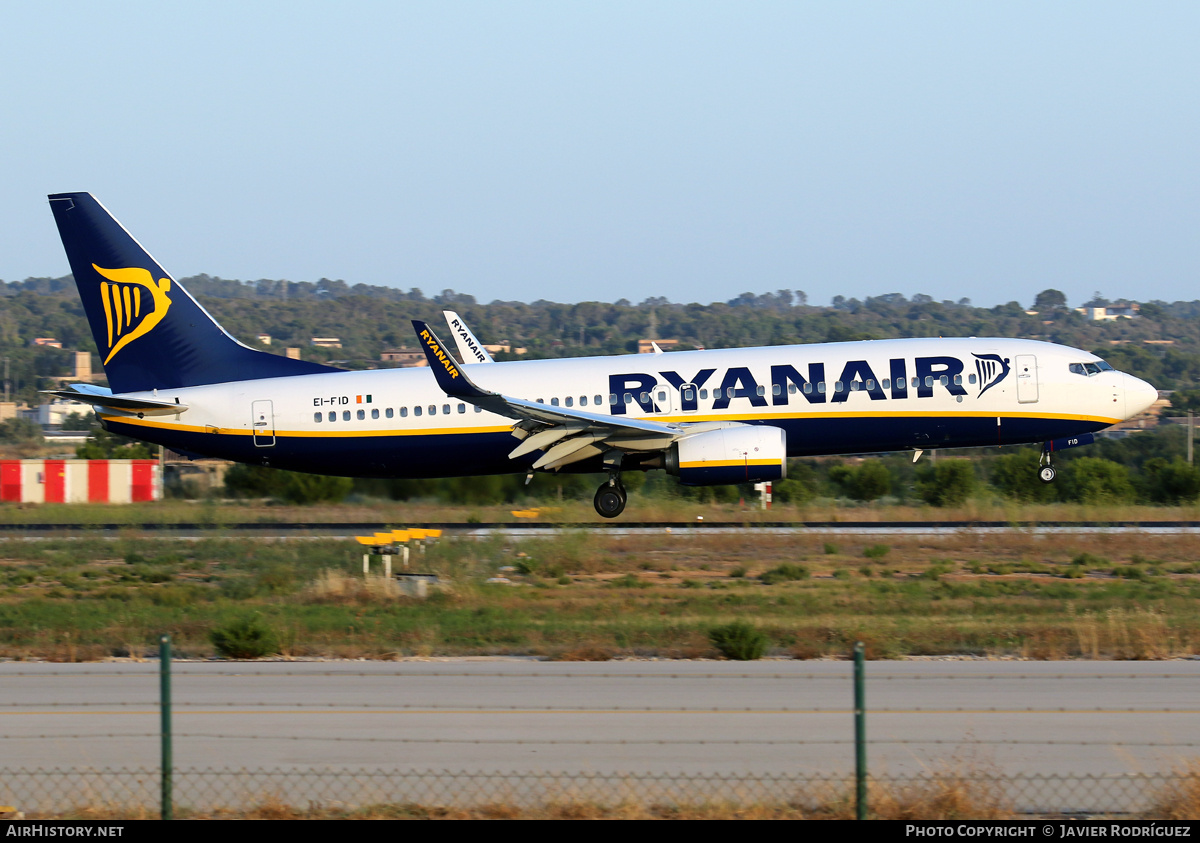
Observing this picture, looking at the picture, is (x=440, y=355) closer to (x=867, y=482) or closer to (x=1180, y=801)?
(x=1180, y=801)

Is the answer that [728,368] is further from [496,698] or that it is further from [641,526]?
[496,698]

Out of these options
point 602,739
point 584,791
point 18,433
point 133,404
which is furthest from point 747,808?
point 18,433

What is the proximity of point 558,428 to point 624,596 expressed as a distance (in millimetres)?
7602

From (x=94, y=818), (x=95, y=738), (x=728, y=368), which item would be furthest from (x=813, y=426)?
(x=94, y=818)

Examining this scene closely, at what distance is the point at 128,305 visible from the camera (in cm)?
2986

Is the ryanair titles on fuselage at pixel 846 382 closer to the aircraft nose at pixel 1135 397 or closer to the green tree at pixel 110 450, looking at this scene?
the aircraft nose at pixel 1135 397

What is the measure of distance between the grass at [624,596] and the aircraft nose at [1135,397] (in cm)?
298

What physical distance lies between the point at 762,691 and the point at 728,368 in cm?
1605

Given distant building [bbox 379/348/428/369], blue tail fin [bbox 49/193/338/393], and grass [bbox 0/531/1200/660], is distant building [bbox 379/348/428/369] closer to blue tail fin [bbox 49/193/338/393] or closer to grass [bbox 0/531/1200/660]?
blue tail fin [bbox 49/193/338/393]

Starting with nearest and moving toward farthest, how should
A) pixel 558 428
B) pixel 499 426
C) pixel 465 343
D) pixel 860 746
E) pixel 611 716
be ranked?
pixel 860 746 → pixel 611 716 → pixel 558 428 → pixel 499 426 → pixel 465 343

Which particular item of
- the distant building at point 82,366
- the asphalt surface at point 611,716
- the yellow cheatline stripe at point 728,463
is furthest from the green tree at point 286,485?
the distant building at point 82,366

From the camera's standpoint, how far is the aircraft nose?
2886 cm

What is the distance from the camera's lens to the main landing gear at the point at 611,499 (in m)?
28.8

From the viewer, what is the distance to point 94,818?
822cm
